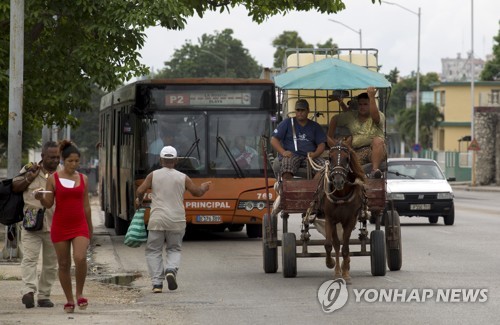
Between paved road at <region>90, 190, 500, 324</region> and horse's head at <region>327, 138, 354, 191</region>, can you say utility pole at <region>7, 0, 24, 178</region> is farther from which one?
horse's head at <region>327, 138, 354, 191</region>

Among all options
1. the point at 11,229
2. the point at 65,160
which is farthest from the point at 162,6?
the point at 65,160

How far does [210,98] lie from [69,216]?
39.9ft

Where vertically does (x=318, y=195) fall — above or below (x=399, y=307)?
above

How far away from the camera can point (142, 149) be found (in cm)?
2458

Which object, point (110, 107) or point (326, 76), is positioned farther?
point (110, 107)

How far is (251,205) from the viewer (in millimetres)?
24625

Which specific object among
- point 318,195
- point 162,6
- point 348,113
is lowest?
point 318,195

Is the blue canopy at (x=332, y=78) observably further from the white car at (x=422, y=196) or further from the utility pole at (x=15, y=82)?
the white car at (x=422, y=196)

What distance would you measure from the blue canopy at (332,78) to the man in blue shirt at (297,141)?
29cm

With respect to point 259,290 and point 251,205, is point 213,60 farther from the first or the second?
point 259,290

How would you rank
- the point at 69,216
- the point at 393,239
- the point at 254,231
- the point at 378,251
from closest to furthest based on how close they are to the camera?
the point at 69,216 → the point at 378,251 → the point at 393,239 → the point at 254,231

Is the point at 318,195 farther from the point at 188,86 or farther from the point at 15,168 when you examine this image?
the point at 188,86

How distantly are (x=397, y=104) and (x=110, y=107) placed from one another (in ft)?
415

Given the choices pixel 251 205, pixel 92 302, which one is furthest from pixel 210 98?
pixel 92 302
